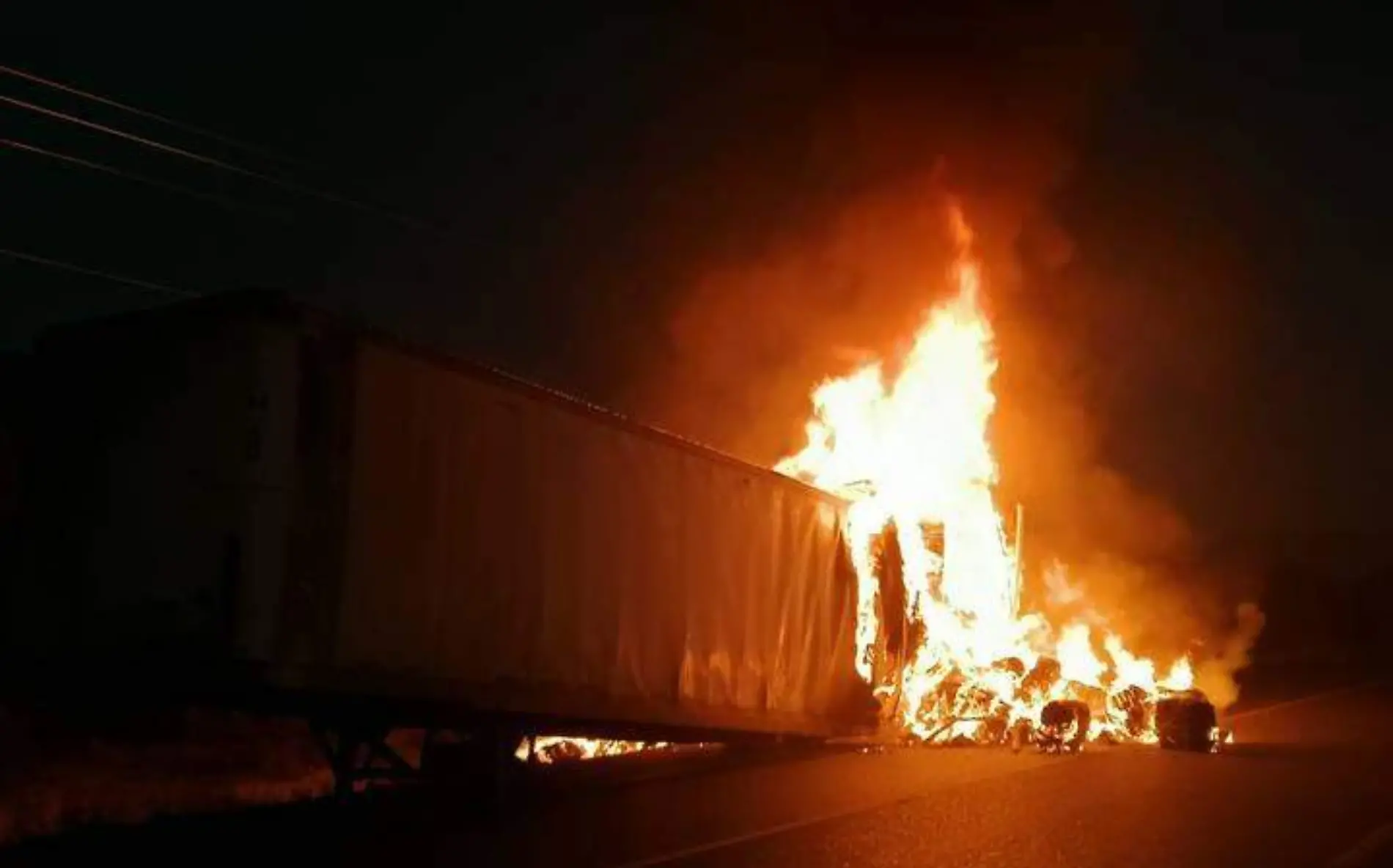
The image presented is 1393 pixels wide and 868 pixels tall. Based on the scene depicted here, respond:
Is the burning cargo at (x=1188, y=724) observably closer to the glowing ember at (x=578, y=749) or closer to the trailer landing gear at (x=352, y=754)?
the glowing ember at (x=578, y=749)

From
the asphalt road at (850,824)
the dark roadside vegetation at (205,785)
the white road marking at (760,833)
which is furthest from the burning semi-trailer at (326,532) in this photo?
the white road marking at (760,833)

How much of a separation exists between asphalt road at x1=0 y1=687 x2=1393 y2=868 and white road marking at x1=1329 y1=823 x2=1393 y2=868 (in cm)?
3

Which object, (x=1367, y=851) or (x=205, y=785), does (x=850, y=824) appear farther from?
(x=205, y=785)

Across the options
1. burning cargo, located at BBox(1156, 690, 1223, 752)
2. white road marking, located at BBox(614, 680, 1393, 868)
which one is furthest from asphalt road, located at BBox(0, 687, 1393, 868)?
burning cargo, located at BBox(1156, 690, 1223, 752)

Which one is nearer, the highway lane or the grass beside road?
the highway lane

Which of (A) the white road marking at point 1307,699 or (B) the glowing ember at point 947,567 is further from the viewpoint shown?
(A) the white road marking at point 1307,699

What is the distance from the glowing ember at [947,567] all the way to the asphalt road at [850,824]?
302 cm

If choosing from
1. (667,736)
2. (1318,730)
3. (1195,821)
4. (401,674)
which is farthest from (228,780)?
(1318,730)

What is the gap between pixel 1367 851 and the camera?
9852 mm

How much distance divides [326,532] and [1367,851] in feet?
24.7

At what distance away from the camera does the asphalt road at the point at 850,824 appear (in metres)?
9.02

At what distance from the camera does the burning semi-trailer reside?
8.63m

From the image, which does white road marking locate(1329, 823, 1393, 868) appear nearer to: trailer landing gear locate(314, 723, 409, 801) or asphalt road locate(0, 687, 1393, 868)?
asphalt road locate(0, 687, 1393, 868)

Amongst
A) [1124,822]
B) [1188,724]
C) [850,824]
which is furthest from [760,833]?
[1188,724]
